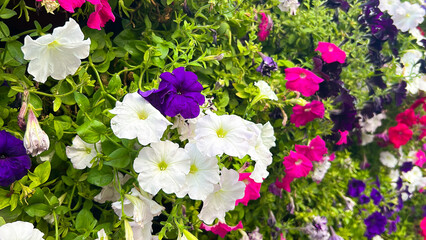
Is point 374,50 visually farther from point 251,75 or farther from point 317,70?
point 251,75

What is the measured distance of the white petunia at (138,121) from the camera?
72 cm

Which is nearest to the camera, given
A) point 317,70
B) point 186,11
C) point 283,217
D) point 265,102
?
point 186,11

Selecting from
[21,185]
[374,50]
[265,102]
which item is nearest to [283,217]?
[265,102]

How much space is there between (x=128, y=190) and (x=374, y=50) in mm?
1286

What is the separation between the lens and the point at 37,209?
805mm

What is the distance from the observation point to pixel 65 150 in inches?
34.1

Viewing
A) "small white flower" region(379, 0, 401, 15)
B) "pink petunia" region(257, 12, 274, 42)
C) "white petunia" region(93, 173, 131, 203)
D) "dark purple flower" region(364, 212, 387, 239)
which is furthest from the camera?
"dark purple flower" region(364, 212, 387, 239)

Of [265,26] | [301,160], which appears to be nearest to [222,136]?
[301,160]

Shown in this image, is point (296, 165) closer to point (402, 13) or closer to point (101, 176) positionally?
point (101, 176)

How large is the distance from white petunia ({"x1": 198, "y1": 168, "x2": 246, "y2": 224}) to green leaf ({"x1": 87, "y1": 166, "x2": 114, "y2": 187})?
0.78 feet

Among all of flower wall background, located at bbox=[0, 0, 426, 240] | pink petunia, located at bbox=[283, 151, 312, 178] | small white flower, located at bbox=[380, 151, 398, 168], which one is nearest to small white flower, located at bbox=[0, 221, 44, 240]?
flower wall background, located at bbox=[0, 0, 426, 240]

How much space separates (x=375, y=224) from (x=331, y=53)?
87cm

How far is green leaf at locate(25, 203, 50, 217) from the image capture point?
0.80m

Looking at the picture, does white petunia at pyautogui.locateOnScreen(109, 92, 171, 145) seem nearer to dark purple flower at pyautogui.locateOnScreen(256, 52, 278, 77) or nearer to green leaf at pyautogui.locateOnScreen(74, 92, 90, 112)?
green leaf at pyautogui.locateOnScreen(74, 92, 90, 112)
